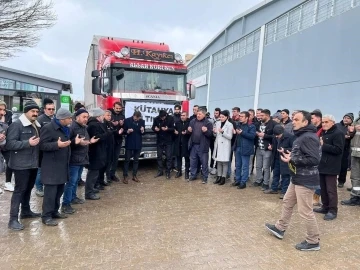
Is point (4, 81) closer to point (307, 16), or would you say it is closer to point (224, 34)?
point (224, 34)

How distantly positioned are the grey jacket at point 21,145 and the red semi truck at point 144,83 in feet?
11.4

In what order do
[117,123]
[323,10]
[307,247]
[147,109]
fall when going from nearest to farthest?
1. [307,247]
2. [117,123]
3. [147,109]
4. [323,10]

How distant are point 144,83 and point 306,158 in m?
5.51

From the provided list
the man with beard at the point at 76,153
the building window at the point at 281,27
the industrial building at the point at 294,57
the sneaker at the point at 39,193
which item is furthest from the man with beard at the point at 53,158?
the building window at the point at 281,27

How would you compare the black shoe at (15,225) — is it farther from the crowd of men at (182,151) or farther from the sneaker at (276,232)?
the sneaker at (276,232)

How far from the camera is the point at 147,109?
827cm

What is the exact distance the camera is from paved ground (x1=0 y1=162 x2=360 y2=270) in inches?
144

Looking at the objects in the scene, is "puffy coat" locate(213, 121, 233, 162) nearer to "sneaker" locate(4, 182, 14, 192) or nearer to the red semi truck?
the red semi truck

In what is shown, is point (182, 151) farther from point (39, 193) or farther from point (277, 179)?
point (39, 193)

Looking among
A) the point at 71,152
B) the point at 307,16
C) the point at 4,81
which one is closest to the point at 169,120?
the point at 71,152

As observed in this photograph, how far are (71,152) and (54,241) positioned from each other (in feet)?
5.37

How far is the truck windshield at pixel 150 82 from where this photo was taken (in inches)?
324

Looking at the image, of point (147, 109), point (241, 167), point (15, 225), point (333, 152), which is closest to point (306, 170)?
point (333, 152)

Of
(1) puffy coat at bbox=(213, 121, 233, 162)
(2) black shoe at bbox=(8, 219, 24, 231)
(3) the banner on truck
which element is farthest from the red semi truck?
(2) black shoe at bbox=(8, 219, 24, 231)
